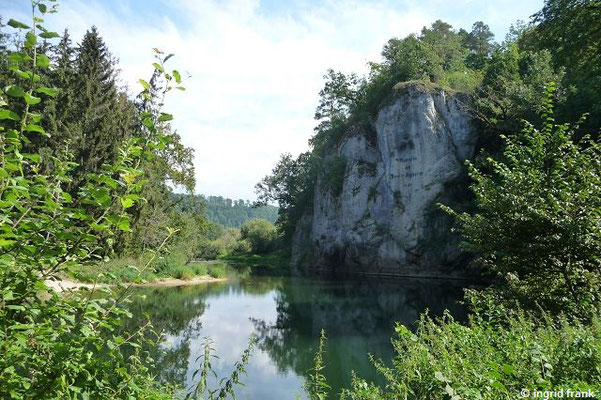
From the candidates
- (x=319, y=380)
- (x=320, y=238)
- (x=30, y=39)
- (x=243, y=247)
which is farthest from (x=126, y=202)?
(x=243, y=247)

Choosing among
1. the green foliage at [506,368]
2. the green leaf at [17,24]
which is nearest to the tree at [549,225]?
the green foliage at [506,368]

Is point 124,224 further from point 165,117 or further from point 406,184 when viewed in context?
point 406,184

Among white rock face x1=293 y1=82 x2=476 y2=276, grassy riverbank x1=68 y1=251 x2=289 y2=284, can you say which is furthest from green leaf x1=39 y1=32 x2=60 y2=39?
white rock face x1=293 y1=82 x2=476 y2=276

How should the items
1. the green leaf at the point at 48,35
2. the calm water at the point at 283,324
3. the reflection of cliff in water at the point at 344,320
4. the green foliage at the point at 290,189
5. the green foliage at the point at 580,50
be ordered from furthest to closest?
the green foliage at the point at 290,189, the green foliage at the point at 580,50, the reflection of cliff in water at the point at 344,320, the calm water at the point at 283,324, the green leaf at the point at 48,35

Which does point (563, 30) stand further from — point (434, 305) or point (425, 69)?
point (434, 305)

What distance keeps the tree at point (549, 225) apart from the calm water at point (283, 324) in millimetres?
4078

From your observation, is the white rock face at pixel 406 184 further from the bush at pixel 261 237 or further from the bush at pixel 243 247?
the bush at pixel 243 247

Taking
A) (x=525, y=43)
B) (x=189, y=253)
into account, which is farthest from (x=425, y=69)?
(x=189, y=253)

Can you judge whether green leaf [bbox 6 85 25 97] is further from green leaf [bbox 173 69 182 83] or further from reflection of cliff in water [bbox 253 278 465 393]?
reflection of cliff in water [bbox 253 278 465 393]

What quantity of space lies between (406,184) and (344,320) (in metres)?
23.0

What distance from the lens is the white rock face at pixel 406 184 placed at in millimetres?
36469

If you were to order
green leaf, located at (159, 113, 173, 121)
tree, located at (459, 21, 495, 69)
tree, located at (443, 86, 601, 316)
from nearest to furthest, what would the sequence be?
green leaf, located at (159, 113, 173, 121) < tree, located at (443, 86, 601, 316) < tree, located at (459, 21, 495, 69)

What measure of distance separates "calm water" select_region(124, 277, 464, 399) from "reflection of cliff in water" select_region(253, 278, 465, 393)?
0.10 feet

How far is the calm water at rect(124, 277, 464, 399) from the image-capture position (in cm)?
1073
